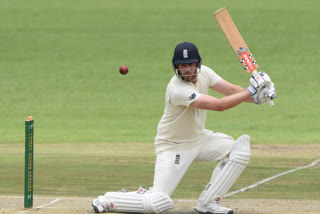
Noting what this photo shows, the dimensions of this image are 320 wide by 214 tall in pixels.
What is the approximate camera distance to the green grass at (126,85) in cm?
1015

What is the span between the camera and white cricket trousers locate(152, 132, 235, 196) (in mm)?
6594

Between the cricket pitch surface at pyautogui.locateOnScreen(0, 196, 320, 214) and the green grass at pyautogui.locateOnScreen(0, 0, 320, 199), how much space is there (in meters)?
0.69

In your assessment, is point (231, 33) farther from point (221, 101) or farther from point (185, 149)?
point (185, 149)

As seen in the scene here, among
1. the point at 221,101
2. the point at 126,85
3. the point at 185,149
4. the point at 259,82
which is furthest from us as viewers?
the point at 126,85

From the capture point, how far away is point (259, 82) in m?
6.13

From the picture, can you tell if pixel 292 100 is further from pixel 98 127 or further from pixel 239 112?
pixel 98 127

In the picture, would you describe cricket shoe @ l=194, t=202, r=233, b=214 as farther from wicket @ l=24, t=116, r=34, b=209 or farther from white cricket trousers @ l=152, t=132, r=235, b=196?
wicket @ l=24, t=116, r=34, b=209

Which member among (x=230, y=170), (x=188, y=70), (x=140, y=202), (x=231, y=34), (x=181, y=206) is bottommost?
(x=181, y=206)

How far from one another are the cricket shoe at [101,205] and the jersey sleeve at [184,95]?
1.05m

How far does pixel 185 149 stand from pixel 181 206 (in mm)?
864

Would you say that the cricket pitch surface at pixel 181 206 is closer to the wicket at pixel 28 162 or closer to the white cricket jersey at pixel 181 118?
the wicket at pixel 28 162

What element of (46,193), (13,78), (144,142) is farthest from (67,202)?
(13,78)

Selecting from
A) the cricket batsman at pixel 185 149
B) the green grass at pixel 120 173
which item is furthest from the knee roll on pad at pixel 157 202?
the green grass at pixel 120 173

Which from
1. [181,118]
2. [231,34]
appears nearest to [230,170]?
[181,118]
